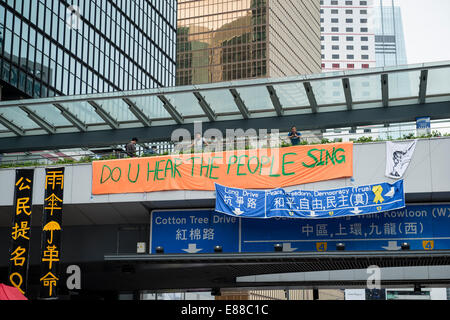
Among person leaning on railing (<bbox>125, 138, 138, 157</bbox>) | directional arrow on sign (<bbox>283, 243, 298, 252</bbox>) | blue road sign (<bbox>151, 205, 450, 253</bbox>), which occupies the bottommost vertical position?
directional arrow on sign (<bbox>283, 243, 298, 252</bbox>)

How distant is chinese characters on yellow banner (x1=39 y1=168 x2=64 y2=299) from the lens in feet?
70.4

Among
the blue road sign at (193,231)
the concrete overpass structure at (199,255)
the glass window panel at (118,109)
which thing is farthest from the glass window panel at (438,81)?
the glass window panel at (118,109)

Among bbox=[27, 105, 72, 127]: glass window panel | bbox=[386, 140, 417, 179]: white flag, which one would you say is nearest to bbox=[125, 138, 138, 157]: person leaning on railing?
bbox=[27, 105, 72, 127]: glass window panel

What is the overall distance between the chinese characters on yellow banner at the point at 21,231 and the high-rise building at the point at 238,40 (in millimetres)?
112737

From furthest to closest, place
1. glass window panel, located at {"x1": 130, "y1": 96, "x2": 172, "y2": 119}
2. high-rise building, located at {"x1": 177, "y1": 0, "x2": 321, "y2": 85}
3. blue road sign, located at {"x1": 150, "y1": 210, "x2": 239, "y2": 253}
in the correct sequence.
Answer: high-rise building, located at {"x1": 177, "y1": 0, "x2": 321, "y2": 85}, glass window panel, located at {"x1": 130, "y1": 96, "x2": 172, "y2": 119}, blue road sign, located at {"x1": 150, "y1": 210, "x2": 239, "y2": 253}

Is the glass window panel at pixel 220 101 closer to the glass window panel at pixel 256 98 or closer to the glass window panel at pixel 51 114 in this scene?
the glass window panel at pixel 256 98

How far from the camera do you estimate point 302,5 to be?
535 ft

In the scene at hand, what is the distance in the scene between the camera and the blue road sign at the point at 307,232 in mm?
20641

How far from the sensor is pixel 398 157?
2044cm

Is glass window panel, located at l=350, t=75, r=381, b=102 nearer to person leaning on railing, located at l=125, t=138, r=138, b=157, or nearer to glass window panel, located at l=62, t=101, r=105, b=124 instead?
person leaning on railing, located at l=125, t=138, r=138, b=157

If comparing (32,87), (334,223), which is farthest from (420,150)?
(32,87)

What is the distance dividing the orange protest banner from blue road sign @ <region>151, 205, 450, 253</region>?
1.45 metres

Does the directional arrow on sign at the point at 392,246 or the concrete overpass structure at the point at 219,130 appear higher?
the concrete overpass structure at the point at 219,130
